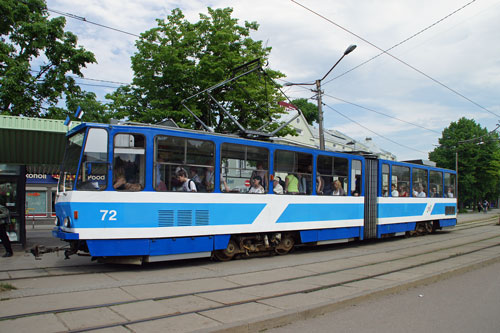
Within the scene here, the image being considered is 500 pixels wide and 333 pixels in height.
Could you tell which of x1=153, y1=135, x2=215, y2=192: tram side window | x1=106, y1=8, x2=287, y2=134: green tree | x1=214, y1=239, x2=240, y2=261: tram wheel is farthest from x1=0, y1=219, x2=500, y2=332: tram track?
x1=106, y1=8, x2=287, y2=134: green tree

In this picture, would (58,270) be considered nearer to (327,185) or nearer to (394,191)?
(327,185)

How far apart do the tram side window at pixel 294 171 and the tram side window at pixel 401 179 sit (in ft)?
16.7

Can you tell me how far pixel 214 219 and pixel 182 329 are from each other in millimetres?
4656

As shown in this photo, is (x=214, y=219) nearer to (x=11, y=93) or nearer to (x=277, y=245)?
(x=277, y=245)

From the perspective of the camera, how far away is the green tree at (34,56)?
1716 cm

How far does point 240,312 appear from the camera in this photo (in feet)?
18.2

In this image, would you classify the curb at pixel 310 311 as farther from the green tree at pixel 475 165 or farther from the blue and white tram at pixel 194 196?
the green tree at pixel 475 165

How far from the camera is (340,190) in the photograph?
41.8ft

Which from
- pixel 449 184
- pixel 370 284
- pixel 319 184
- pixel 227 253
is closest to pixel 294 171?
pixel 319 184

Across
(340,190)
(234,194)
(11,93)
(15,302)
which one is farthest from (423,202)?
(11,93)

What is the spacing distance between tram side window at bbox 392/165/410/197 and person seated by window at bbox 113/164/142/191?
33.8 ft

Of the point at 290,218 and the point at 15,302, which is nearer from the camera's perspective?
the point at 15,302

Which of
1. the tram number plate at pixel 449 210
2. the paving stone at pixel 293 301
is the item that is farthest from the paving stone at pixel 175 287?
the tram number plate at pixel 449 210

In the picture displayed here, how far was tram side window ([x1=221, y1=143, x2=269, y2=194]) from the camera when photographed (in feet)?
31.8
